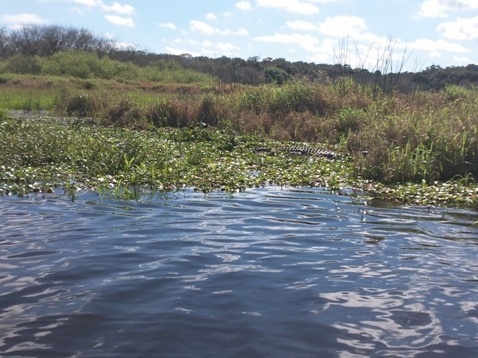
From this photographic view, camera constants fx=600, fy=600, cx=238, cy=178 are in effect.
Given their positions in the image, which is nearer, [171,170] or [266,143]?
[171,170]

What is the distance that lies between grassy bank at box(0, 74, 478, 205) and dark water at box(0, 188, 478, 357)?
67.0 inches

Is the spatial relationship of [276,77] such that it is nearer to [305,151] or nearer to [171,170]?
[305,151]

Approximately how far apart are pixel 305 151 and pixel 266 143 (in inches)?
61.5

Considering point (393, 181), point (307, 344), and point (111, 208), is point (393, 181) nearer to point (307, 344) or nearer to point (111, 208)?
point (111, 208)

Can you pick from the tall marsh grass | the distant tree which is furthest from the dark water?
the distant tree

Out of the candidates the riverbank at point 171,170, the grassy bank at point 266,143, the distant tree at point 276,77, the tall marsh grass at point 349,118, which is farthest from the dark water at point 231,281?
the distant tree at point 276,77

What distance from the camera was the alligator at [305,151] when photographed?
12914mm

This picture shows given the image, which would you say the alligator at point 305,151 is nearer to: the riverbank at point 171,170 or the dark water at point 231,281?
the riverbank at point 171,170

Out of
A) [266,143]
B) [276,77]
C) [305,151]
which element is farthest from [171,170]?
[276,77]

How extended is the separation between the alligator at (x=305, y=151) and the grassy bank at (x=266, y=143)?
393 mm

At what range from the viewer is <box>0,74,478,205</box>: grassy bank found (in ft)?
32.7

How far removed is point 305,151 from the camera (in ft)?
43.7

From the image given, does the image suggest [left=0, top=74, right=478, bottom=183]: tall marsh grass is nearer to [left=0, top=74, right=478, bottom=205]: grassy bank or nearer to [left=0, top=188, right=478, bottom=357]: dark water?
[left=0, top=74, right=478, bottom=205]: grassy bank

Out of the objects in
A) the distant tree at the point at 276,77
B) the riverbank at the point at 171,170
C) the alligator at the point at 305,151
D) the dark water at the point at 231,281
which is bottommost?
the dark water at the point at 231,281
